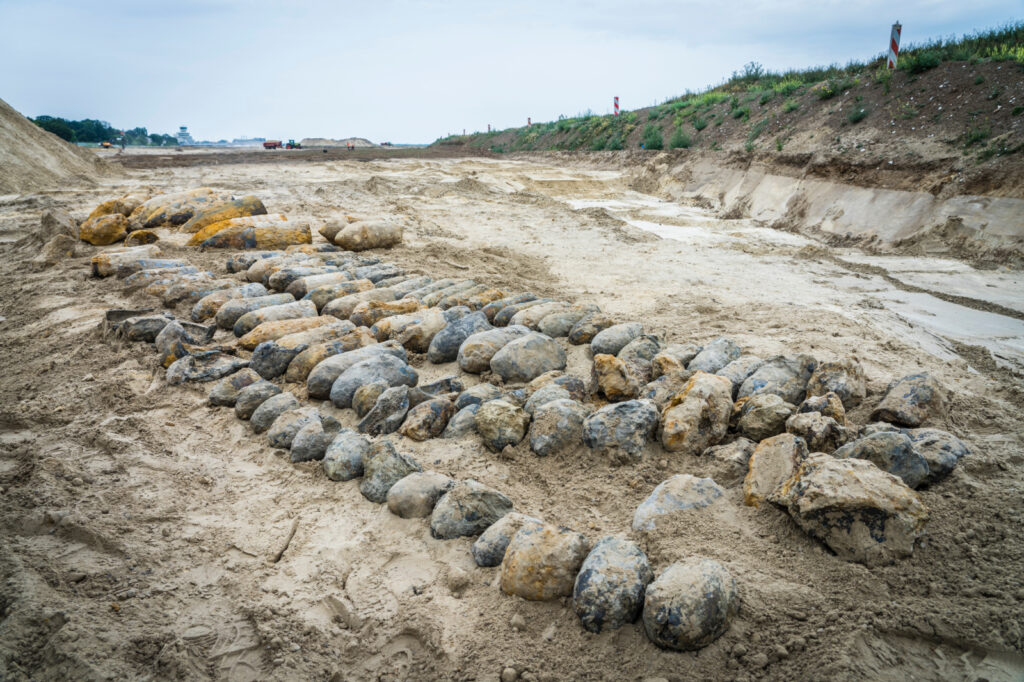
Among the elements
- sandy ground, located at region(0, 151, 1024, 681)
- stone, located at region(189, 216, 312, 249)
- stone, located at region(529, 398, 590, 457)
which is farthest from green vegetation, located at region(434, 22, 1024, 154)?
stone, located at region(189, 216, 312, 249)

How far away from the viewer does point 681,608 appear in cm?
181

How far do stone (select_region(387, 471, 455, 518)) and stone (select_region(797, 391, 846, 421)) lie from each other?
6.29ft

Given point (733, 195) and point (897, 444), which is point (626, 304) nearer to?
point (897, 444)

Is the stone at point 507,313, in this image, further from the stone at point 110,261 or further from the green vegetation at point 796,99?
the green vegetation at point 796,99

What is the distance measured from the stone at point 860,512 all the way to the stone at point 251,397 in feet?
10.1

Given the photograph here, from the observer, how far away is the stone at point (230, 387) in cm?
365

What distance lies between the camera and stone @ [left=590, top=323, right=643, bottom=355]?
3986 millimetres

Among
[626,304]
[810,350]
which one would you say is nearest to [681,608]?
[810,350]

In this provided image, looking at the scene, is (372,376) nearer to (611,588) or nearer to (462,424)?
(462,424)

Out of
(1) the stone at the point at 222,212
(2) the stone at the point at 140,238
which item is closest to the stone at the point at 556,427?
(1) the stone at the point at 222,212

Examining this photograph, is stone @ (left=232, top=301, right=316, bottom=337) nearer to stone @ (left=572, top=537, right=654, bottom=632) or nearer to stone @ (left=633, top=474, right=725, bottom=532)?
stone @ (left=633, top=474, right=725, bottom=532)

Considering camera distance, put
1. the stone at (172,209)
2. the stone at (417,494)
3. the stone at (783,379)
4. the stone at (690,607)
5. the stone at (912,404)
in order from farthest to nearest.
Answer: the stone at (172,209) → the stone at (783,379) → the stone at (912,404) → the stone at (417,494) → the stone at (690,607)

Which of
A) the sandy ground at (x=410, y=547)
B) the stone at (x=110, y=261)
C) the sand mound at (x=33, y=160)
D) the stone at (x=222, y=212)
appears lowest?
the sandy ground at (x=410, y=547)

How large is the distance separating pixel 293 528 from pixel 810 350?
356cm
